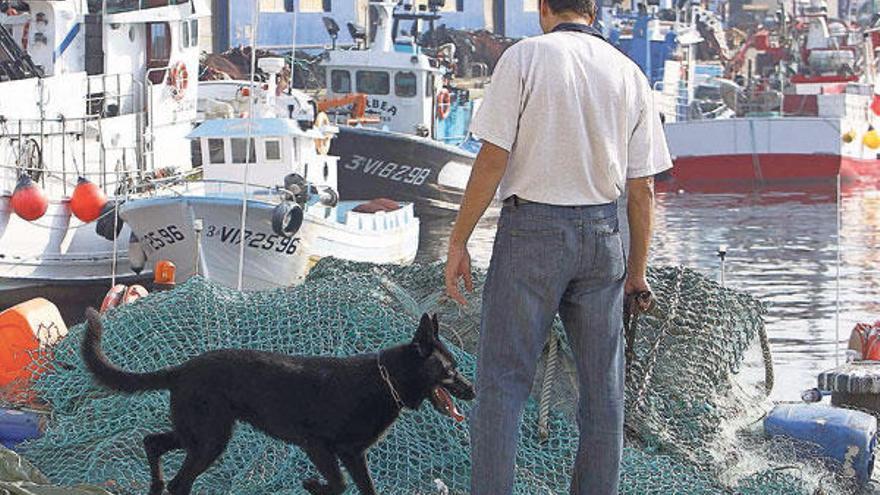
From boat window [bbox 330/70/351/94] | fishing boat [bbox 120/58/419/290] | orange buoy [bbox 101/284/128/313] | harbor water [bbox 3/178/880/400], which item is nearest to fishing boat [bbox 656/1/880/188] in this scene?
harbor water [bbox 3/178/880/400]

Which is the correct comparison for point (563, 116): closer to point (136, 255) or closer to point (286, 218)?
point (286, 218)

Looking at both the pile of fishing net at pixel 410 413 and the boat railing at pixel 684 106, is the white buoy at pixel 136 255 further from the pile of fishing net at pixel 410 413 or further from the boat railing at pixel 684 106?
the boat railing at pixel 684 106

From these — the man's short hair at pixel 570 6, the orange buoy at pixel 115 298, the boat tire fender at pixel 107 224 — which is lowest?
the boat tire fender at pixel 107 224

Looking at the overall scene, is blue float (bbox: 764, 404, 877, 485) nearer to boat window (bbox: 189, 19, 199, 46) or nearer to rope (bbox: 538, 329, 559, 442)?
rope (bbox: 538, 329, 559, 442)

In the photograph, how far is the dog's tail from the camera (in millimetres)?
4668

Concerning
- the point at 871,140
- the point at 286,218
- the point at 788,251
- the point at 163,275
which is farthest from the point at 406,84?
the point at 163,275

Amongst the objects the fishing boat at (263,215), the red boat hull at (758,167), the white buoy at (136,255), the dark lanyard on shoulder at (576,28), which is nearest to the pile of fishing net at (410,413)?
the dark lanyard on shoulder at (576,28)

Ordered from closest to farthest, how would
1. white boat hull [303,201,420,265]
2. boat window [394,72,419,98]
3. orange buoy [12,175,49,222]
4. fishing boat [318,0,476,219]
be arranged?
orange buoy [12,175,49,222], white boat hull [303,201,420,265], fishing boat [318,0,476,219], boat window [394,72,419,98]

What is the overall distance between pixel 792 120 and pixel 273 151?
17.4 metres

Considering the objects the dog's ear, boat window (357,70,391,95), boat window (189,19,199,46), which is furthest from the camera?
boat window (357,70,391,95)

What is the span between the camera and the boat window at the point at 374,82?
25938 millimetres

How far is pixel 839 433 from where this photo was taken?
567 centimetres

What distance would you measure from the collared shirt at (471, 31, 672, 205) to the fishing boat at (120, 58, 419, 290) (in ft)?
31.4

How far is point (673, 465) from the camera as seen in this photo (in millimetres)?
5340
